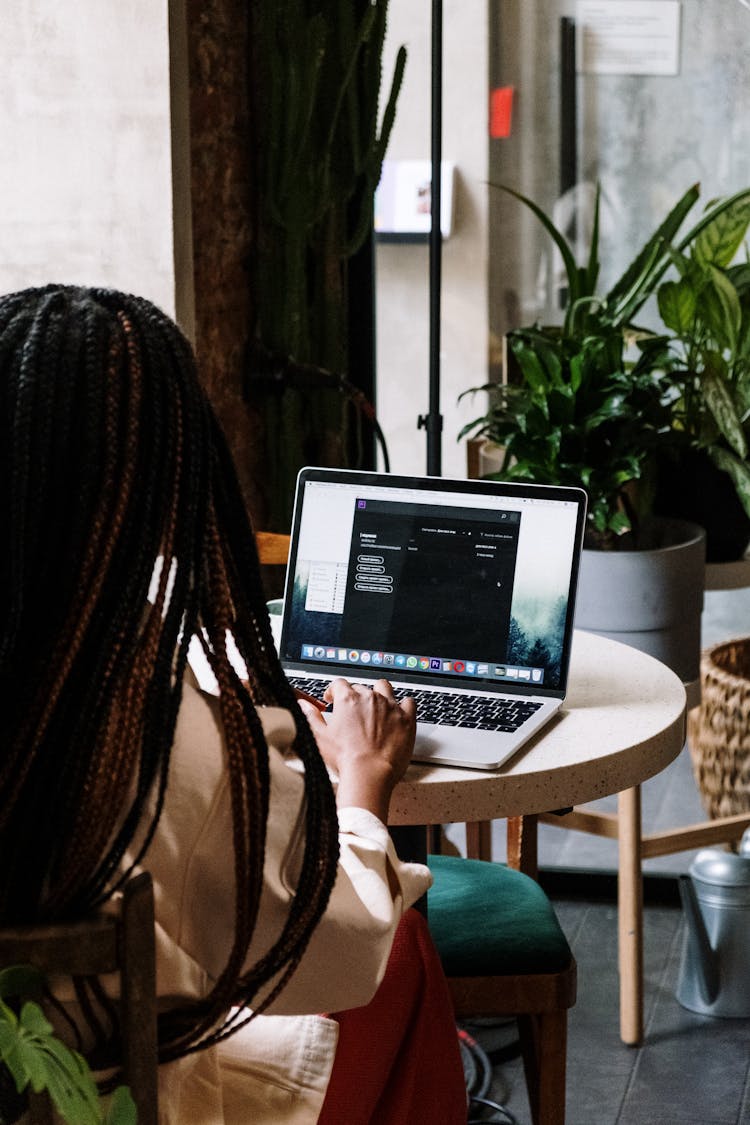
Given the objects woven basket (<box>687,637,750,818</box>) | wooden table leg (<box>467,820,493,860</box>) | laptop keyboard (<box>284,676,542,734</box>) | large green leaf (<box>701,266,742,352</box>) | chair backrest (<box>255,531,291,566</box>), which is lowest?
wooden table leg (<box>467,820,493,860</box>)

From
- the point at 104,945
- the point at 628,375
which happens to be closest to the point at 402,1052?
the point at 104,945

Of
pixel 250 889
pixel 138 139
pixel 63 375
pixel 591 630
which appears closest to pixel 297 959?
pixel 250 889

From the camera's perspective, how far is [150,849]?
3.01ft

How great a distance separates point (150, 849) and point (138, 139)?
5.18ft

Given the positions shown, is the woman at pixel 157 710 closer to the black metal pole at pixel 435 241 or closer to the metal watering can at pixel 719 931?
the black metal pole at pixel 435 241

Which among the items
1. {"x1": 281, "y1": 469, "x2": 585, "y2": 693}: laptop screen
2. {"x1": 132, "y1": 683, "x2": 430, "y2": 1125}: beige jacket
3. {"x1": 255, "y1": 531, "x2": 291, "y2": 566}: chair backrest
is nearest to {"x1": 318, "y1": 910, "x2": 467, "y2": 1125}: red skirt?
{"x1": 132, "y1": 683, "x2": 430, "y2": 1125}: beige jacket

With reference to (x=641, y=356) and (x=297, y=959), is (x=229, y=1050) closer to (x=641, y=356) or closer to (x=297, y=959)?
(x=297, y=959)

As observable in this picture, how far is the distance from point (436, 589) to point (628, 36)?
132 centimetres

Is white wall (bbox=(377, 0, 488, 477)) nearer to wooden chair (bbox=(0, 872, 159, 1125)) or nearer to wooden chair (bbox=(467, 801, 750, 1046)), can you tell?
wooden chair (bbox=(467, 801, 750, 1046))

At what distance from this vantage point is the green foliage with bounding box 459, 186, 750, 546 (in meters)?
2.32

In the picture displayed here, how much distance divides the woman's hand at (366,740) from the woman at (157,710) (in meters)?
0.17

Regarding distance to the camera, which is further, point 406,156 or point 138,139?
point 406,156

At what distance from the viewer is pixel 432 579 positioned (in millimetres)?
1654

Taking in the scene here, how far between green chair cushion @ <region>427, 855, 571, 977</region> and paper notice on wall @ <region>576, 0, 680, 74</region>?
1.47 meters
